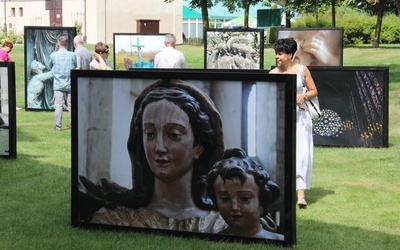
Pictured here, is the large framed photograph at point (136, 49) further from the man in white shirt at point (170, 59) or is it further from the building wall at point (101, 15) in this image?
the building wall at point (101, 15)

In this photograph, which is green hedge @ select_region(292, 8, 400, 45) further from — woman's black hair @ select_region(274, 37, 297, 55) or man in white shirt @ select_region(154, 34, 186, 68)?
woman's black hair @ select_region(274, 37, 297, 55)

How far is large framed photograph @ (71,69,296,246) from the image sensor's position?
791 cm

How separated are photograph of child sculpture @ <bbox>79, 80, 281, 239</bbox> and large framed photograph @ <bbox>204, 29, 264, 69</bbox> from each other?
48.7 feet

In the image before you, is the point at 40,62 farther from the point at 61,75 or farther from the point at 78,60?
the point at 61,75

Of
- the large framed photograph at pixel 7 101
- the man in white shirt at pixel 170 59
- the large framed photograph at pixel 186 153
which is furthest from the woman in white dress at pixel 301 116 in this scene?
the man in white shirt at pixel 170 59

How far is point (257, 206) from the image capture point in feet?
26.1

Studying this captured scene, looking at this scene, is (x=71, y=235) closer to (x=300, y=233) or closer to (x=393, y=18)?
(x=300, y=233)

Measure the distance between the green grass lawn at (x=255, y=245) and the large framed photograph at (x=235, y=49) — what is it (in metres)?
6.53

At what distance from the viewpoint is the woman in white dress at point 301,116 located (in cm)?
1027

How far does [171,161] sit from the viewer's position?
27.1 ft

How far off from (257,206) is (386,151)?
7751 millimetres

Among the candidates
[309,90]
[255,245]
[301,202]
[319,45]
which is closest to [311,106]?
[309,90]

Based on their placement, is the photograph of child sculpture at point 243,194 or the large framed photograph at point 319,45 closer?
the photograph of child sculpture at point 243,194

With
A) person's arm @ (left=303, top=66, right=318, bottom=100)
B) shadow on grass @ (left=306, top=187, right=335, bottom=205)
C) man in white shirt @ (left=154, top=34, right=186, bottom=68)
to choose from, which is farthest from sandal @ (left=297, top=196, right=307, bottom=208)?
man in white shirt @ (left=154, top=34, right=186, bottom=68)
